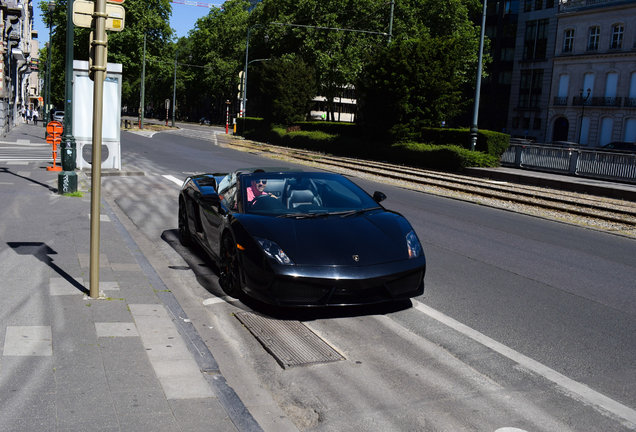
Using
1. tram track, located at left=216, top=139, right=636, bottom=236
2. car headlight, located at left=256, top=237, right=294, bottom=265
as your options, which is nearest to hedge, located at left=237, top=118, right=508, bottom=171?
tram track, located at left=216, top=139, right=636, bottom=236

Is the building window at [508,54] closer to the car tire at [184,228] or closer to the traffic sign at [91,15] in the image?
the car tire at [184,228]

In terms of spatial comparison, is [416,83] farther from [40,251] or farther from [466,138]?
[40,251]

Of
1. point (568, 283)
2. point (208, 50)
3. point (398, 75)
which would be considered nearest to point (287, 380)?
point (568, 283)

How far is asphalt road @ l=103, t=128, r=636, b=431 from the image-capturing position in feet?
12.7

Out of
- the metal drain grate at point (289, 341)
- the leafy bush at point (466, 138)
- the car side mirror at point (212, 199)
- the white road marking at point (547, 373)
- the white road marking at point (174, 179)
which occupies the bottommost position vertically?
the metal drain grate at point (289, 341)

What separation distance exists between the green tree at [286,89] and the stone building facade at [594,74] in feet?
78.8

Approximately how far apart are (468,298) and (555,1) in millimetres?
60837

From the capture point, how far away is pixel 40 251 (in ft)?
24.4

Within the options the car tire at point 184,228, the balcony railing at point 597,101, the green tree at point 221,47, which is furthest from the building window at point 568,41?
the car tire at point 184,228

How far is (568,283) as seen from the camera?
7230 mm

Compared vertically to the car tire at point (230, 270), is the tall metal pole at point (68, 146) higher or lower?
higher

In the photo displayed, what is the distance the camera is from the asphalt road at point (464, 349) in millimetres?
3861

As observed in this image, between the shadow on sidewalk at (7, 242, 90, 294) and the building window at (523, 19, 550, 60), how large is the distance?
61.1 m

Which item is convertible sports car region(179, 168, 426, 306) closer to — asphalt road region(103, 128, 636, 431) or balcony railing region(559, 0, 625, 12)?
asphalt road region(103, 128, 636, 431)
